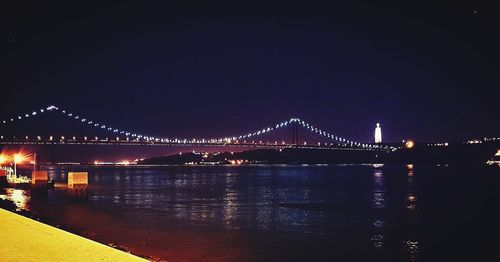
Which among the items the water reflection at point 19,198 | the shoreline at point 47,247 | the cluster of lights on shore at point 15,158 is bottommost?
the water reflection at point 19,198

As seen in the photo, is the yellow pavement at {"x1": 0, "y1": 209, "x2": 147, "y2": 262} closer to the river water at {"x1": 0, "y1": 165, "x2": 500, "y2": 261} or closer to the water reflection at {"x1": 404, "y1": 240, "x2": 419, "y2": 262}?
the river water at {"x1": 0, "y1": 165, "x2": 500, "y2": 261}

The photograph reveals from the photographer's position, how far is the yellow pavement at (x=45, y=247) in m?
6.00

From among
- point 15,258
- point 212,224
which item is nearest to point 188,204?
point 212,224

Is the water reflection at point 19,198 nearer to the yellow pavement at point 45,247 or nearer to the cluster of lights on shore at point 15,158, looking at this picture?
the yellow pavement at point 45,247

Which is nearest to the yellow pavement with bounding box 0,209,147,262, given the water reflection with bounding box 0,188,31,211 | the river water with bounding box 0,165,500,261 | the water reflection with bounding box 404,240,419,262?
the river water with bounding box 0,165,500,261

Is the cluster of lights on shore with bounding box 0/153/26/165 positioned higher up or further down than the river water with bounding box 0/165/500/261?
higher up

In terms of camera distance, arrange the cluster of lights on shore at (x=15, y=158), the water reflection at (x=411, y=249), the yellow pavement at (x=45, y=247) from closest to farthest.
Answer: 1. the yellow pavement at (x=45, y=247)
2. the water reflection at (x=411, y=249)
3. the cluster of lights on shore at (x=15, y=158)

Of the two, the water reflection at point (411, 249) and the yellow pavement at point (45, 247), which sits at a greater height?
the yellow pavement at point (45, 247)

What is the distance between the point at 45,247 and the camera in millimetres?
6547

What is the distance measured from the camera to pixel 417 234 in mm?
15766

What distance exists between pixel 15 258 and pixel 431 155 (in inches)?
4843

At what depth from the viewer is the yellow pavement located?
6.00 m

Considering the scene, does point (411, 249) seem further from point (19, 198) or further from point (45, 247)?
point (19, 198)

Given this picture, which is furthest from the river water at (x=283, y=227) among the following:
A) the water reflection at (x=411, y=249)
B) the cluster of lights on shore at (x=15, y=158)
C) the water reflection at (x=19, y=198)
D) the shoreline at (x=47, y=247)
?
the cluster of lights on shore at (x=15, y=158)
